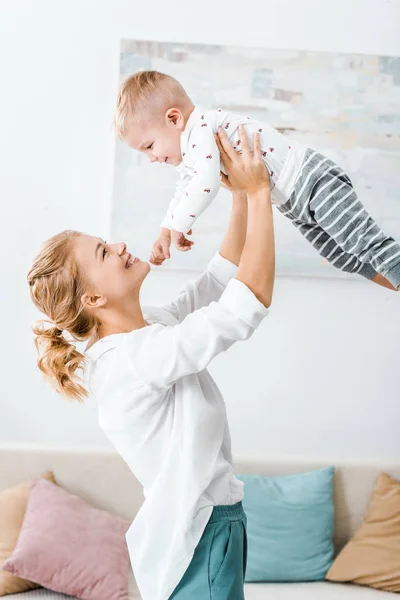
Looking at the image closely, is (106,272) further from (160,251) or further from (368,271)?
(368,271)

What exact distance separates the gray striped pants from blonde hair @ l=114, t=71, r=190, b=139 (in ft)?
1.09

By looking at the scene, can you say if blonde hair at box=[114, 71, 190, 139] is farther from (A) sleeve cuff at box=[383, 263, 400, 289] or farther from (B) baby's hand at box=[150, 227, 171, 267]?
(A) sleeve cuff at box=[383, 263, 400, 289]

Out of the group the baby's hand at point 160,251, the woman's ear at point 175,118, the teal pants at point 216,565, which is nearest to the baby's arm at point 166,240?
the baby's hand at point 160,251

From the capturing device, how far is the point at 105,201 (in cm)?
315

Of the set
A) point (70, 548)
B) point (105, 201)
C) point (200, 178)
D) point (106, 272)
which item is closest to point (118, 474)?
point (70, 548)

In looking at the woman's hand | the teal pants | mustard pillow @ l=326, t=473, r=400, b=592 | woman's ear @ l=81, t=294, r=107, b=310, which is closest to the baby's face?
the woman's hand

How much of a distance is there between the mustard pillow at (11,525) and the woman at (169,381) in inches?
46.1

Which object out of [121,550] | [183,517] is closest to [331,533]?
[121,550]

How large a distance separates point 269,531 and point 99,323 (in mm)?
1429

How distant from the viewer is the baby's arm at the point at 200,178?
1.65m

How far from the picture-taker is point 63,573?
258cm

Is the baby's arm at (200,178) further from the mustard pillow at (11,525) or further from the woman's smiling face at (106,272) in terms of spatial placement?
the mustard pillow at (11,525)

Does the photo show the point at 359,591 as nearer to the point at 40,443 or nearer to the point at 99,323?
the point at 40,443

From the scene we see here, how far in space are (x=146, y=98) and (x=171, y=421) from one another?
0.71m
